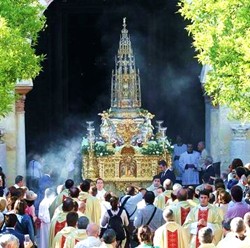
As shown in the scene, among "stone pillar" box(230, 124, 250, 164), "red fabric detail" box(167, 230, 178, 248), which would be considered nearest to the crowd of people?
"red fabric detail" box(167, 230, 178, 248)

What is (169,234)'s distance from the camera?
54.1 ft

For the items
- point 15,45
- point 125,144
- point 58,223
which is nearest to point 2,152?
point 125,144

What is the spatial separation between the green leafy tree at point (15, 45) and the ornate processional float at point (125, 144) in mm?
3517

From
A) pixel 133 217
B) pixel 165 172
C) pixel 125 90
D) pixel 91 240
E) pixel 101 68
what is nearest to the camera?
pixel 91 240

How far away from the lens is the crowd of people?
49.4 ft

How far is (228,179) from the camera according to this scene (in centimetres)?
2175

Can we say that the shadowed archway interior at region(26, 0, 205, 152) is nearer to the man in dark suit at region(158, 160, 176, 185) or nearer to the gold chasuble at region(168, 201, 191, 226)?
the man in dark suit at region(158, 160, 176, 185)

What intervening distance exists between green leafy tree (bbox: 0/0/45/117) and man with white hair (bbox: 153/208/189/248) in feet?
17.0

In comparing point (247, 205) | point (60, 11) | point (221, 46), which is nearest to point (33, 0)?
point (221, 46)

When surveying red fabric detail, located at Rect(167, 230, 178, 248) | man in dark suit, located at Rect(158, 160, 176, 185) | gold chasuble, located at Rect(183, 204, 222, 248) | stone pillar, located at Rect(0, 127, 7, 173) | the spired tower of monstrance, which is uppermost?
the spired tower of monstrance

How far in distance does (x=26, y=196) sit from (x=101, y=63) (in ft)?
43.5

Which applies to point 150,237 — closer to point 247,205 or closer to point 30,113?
point 247,205

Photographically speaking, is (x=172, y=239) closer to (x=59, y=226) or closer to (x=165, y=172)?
(x=59, y=226)

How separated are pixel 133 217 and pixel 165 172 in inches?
189
